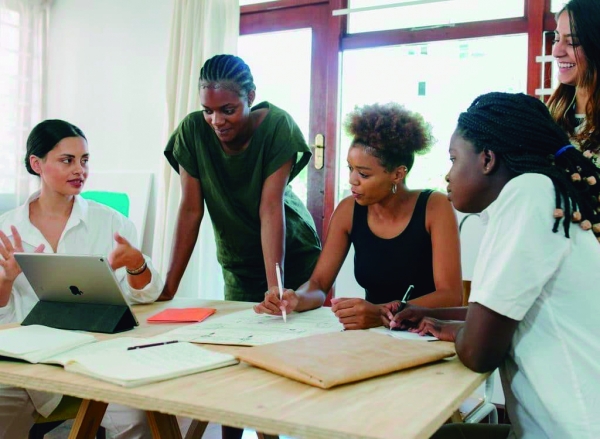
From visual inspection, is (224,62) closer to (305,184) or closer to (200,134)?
(200,134)

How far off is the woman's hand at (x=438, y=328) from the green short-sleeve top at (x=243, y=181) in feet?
2.68

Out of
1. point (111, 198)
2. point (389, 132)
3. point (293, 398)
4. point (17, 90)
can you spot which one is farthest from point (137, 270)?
point (17, 90)

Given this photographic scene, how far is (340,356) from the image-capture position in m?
1.07

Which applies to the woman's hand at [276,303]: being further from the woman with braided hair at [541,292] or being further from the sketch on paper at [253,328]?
the woman with braided hair at [541,292]

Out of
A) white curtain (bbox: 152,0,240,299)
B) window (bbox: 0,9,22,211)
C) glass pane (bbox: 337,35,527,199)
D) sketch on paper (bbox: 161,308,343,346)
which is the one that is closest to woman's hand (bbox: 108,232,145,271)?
sketch on paper (bbox: 161,308,343,346)

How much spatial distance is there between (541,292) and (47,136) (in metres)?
1.63

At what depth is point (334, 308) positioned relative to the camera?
149cm

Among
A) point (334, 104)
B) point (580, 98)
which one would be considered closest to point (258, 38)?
point (334, 104)

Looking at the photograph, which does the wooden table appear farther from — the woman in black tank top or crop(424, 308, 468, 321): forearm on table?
the woman in black tank top

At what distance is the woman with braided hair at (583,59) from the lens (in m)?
1.55

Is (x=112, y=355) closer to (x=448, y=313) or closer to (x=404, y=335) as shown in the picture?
(x=404, y=335)

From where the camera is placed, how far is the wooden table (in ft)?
2.58

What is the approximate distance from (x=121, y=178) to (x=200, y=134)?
2.28m

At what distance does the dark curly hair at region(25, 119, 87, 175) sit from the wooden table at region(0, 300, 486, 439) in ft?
3.64
